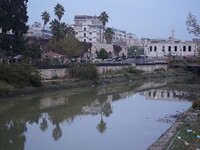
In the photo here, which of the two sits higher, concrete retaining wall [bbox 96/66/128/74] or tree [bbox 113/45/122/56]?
tree [bbox 113/45/122/56]

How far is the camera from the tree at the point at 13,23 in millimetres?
37312

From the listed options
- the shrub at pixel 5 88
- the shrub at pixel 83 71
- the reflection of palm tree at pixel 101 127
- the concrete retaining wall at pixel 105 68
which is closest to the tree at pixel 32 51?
the shrub at pixel 83 71

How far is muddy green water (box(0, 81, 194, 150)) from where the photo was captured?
15.6m

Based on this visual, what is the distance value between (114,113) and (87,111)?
2108mm

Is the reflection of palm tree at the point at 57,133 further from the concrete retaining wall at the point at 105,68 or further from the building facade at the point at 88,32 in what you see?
the building facade at the point at 88,32

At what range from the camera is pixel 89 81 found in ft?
143

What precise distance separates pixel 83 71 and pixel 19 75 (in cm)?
1204

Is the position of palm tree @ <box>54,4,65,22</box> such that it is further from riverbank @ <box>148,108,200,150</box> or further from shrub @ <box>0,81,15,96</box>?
riverbank @ <box>148,108,200,150</box>

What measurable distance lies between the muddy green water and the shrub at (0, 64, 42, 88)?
5.29 ft

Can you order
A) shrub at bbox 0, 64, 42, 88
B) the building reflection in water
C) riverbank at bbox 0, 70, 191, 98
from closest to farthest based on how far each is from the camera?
shrub at bbox 0, 64, 42, 88 < riverbank at bbox 0, 70, 191, 98 < the building reflection in water

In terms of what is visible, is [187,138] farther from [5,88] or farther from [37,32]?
[37,32]

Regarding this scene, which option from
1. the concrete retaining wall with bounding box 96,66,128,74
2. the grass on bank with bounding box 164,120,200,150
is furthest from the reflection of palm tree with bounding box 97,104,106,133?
the concrete retaining wall with bounding box 96,66,128,74

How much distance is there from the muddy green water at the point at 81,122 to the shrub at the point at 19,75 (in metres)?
1.61

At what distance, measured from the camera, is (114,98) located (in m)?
34.0
